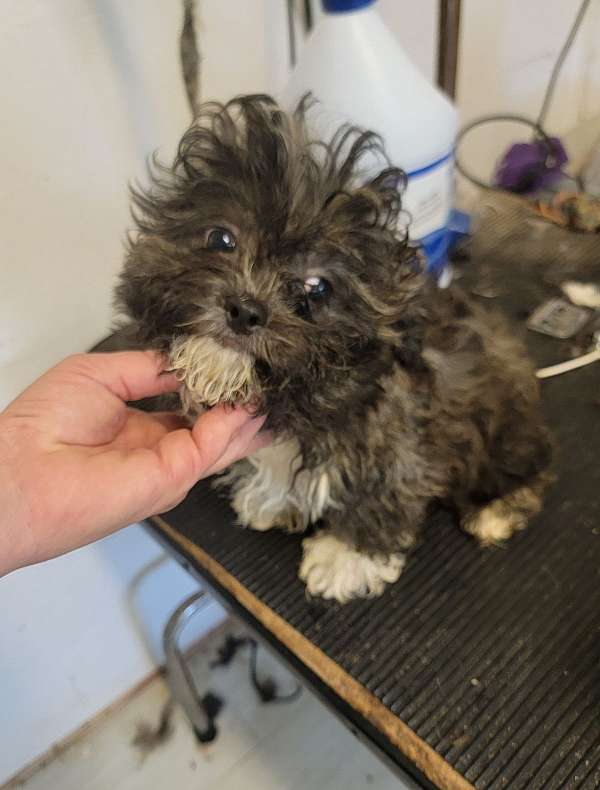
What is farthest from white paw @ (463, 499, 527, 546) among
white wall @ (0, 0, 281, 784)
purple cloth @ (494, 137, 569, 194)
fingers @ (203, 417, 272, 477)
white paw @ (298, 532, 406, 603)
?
purple cloth @ (494, 137, 569, 194)

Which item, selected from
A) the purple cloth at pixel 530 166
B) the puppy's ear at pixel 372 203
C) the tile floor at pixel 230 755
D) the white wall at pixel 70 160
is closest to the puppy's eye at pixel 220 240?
the puppy's ear at pixel 372 203

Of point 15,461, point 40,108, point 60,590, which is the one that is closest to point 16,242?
point 40,108

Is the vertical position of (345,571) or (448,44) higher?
(448,44)

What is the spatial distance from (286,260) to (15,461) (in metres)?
0.33

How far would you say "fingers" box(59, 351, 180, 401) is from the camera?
0.80 m

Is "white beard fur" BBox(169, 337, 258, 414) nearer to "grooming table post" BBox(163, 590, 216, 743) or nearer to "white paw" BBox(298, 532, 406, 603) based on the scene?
"white paw" BBox(298, 532, 406, 603)

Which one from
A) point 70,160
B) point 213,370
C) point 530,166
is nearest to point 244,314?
point 213,370

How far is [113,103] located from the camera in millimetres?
1019

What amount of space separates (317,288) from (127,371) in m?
0.24

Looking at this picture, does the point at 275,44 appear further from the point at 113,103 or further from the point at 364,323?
the point at 364,323

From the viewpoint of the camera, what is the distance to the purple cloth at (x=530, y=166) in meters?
1.80

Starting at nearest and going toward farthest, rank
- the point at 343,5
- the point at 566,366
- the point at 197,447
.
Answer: the point at 197,447
the point at 343,5
the point at 566,366

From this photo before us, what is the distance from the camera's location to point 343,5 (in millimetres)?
1000

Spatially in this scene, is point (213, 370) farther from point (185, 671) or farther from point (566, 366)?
point (185, 671)
